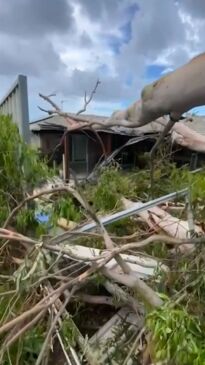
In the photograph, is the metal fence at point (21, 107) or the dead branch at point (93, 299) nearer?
the dead branch at point (93, 299)

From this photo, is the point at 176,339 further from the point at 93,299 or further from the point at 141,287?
the point at 93,299

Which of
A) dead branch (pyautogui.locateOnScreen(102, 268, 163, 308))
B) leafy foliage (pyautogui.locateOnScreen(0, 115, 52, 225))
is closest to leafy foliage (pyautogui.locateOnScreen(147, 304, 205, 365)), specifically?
dead branch (pyautogui.locateOnScreen(102, 268, 163, 308))

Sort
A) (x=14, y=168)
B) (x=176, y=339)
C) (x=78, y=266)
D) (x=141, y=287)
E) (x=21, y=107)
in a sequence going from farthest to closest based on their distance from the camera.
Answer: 1. (x=21, y=107)
2. (x=14, y=168)
3. (x=78, y=266)
4. (x=141, y=287)
5. (x=176, y=339)

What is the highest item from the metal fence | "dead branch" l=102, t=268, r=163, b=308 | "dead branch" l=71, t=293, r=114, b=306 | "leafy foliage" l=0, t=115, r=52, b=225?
the metal fence

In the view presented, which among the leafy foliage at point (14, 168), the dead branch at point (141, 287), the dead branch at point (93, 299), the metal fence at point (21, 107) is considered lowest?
the dead branch at point (93, 299)

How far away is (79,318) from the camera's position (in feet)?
9.80

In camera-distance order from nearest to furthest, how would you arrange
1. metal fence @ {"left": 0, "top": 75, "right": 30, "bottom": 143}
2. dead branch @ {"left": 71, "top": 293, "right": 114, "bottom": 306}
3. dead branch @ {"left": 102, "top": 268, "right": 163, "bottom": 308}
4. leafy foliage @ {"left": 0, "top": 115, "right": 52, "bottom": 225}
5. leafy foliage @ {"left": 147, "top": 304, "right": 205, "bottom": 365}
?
leafy foliage @ {"left": 147, "top": 304, "right": 205, "bottom": 365} < dead branch @ {"left": 102, "top": 268, "right": 163, "bottom": 308} < dead branch @ {"left": 71, "top": 293, "right": 114, "bottom": 306} < leafy foliage @ {"left": 0, "top": 115, "right": 52, "bottom": 225} < metal fence @ {"left": 0, "top": 75, "right": 30, "bottom": 143}

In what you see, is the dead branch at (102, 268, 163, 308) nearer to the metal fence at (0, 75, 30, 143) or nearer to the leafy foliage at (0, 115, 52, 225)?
the leafy foliage at (0, 115, 52, 225)

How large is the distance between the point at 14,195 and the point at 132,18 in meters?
2.00

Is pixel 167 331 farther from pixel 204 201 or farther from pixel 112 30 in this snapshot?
pixel 112 30

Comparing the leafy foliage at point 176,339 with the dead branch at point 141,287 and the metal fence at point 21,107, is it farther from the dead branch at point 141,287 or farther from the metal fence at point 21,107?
the metal fence at point 21,107

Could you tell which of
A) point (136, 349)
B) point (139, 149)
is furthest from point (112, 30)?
point (139, 149)

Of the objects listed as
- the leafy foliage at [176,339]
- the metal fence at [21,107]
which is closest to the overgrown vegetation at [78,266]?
the leafy foliage at [176,339]

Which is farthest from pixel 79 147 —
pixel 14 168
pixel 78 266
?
pixel 78 266
